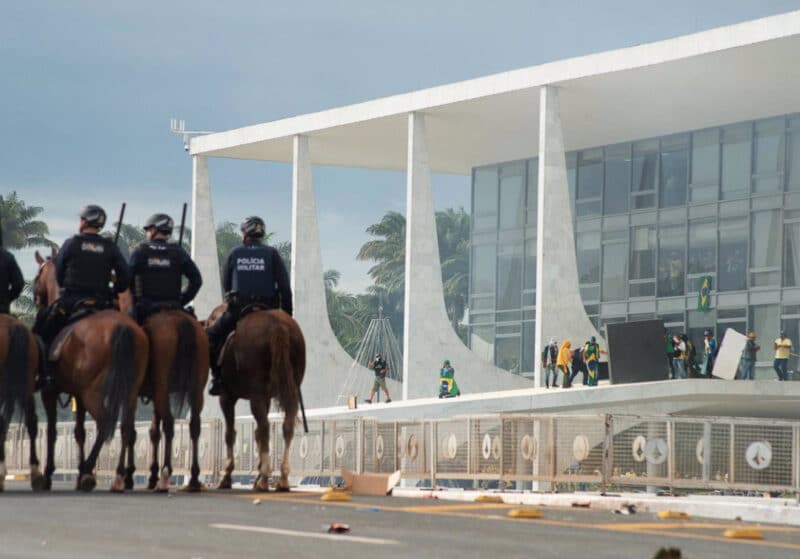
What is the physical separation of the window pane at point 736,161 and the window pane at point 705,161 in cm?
34

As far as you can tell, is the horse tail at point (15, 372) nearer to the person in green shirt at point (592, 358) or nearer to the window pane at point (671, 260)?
the person in green shirt at point (592, 358)

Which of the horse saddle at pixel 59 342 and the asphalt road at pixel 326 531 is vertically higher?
the horse saddle at pixel 59 342

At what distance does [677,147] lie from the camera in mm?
57156

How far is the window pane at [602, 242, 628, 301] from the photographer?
58.9 meters

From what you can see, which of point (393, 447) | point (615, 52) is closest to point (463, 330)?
point (615, 52)

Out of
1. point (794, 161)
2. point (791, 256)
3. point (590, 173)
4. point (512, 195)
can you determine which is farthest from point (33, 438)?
point (512, 195)

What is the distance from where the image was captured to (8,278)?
17.0 m

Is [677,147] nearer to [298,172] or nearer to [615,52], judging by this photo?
[615,52]

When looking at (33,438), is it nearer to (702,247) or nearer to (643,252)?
(702,247)

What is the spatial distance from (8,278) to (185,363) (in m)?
2.12

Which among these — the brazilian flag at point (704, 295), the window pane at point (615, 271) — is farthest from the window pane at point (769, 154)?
the window pane at point (615, 271)

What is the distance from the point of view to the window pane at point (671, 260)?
186 ft

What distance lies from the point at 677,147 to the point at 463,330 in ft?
199

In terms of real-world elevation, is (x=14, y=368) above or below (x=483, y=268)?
below
